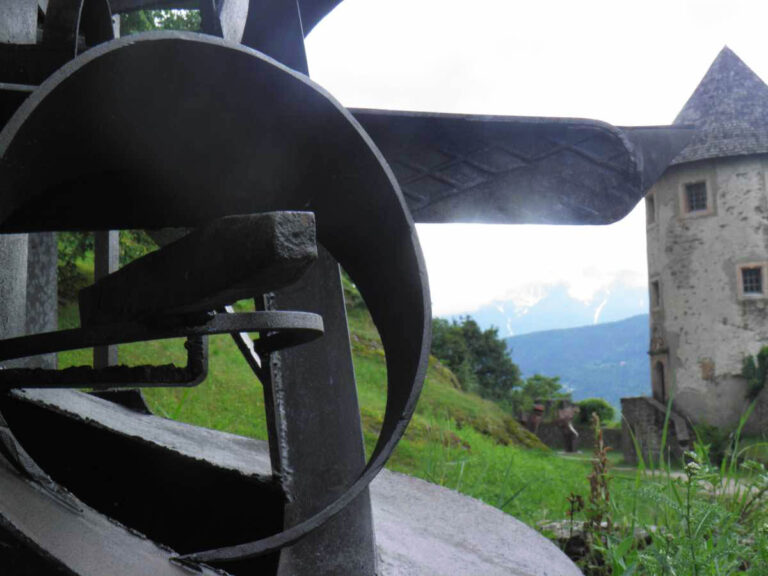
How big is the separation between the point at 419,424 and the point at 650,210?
1975cm

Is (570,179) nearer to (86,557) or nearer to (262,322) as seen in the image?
(262,322)

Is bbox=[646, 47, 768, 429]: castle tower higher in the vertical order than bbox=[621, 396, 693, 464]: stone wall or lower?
higher

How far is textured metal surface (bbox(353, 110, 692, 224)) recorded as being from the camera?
1.77m

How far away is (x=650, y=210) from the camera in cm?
2812

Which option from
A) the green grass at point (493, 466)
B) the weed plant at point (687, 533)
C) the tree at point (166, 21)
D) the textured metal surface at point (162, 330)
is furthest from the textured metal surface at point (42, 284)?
the tree at point (166, 21)

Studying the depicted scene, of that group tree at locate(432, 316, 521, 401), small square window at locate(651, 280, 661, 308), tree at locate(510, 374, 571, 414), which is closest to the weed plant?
small square window at locate(651, 280, 661, 308)

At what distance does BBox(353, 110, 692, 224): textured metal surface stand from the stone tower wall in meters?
25.2

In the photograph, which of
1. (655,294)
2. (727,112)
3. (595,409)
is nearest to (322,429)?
(655,294)

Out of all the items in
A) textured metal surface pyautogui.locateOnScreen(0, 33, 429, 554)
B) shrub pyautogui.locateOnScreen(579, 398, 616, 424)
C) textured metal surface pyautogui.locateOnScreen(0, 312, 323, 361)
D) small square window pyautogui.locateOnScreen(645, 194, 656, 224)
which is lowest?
shrub pyautogui.locateOnScreen(579, 398, 616, 424)

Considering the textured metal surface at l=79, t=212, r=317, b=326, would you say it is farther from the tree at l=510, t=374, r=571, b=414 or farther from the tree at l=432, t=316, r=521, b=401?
the tree at l=510, t=374, r=571, b=414

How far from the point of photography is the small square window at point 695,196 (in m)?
26.4

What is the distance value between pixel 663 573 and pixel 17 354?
1.69 metres

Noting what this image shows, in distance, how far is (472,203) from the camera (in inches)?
72.7

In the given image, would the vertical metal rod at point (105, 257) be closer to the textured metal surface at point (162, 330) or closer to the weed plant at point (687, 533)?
the weed plant at point (687, 533)
